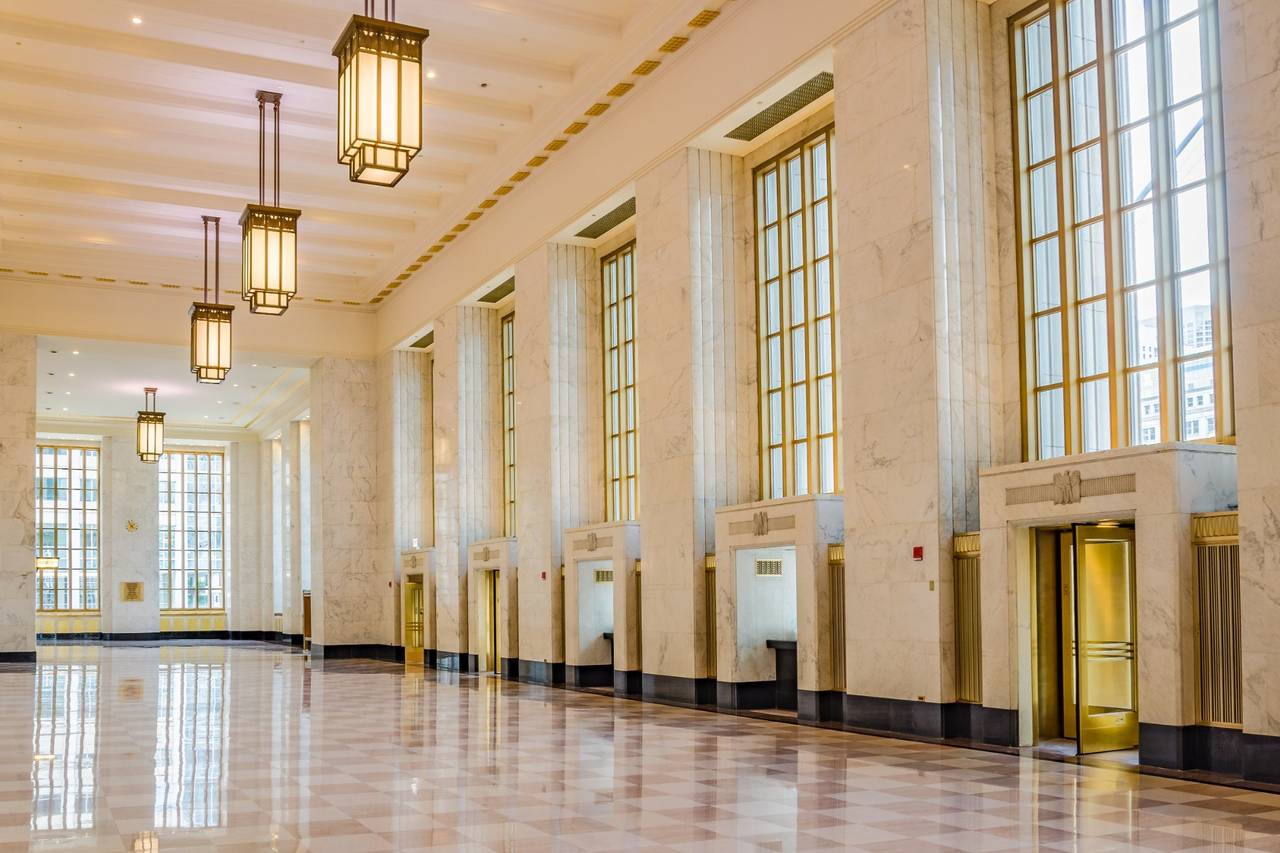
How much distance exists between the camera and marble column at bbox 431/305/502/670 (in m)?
25.0

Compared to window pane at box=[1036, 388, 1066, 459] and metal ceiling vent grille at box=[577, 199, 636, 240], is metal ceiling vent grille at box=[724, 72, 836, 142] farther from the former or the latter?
window pane at box=[1036, 388, 1066, 459]

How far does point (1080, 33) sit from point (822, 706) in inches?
287

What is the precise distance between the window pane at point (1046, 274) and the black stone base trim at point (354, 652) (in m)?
20.3

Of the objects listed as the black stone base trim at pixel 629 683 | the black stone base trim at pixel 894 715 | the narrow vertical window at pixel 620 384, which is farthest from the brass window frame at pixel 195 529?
the black stone base trim at pixel 894 715

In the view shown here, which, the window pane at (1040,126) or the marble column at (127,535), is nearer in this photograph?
the window pane at (1040,126)

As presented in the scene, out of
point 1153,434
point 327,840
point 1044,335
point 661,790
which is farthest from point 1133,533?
Answer: point 327,840

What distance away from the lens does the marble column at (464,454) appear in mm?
25016

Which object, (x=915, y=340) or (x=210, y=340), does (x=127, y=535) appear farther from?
(x=915, y=340)

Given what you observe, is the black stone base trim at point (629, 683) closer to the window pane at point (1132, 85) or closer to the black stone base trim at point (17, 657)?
the window pane at point (1132, 85)

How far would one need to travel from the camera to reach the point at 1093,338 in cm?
1149

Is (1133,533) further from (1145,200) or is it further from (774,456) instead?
(774,456)

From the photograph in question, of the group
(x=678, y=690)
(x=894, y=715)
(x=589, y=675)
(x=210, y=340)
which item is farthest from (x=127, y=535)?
(x=894, y=715)

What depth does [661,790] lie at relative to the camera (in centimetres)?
862

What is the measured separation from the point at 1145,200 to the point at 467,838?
799 centimetres
